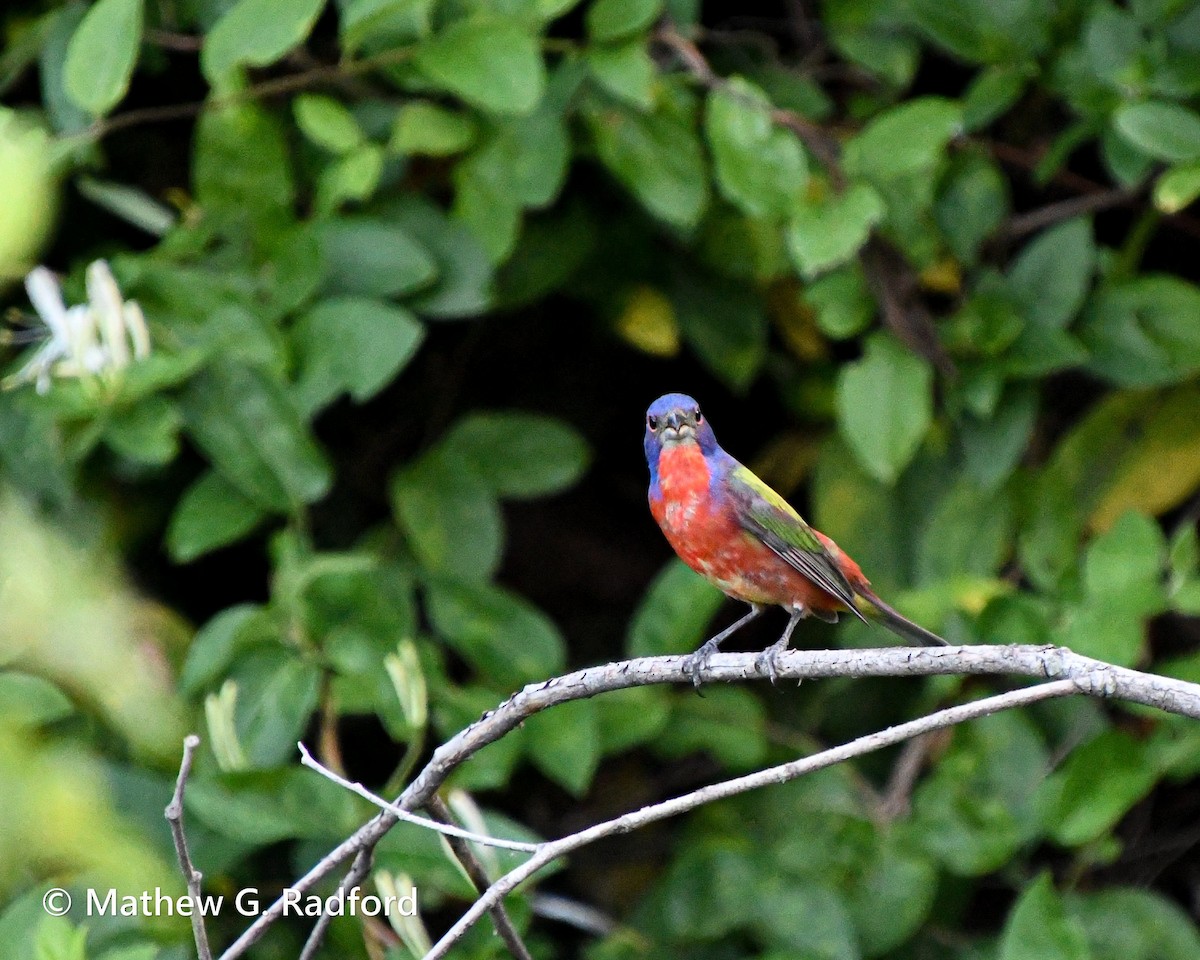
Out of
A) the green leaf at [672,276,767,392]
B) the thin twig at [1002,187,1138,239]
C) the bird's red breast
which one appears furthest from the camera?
the green leaf at [672,276,767,392]

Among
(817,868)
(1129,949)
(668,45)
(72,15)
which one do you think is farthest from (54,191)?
(1129,949)

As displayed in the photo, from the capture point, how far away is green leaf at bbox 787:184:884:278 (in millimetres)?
3826

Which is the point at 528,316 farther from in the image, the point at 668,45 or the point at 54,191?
the point at 54,191

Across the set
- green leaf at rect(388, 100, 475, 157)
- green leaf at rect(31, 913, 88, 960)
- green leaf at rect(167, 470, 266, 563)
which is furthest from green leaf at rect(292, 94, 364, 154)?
green leaf at rect(31, 913, 88, 960)

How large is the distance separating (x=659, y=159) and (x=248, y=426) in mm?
1326

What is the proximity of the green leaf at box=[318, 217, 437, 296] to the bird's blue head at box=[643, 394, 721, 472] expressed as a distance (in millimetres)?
857

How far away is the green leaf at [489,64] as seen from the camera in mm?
3748

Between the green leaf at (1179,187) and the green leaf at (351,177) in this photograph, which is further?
the green leaf at (351,177)

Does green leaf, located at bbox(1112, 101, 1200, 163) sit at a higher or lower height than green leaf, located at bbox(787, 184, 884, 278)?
higher

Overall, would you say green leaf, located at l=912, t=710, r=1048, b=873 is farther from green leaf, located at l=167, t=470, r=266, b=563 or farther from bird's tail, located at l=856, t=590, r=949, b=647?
green leaf, located at l=167, t=470, r=266, b=563

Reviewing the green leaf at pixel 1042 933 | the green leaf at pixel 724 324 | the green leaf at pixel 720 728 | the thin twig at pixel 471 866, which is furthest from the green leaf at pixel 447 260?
the green leaf at pixel 1042 933

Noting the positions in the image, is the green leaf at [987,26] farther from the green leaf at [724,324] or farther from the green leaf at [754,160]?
the green leaf at [724,324]

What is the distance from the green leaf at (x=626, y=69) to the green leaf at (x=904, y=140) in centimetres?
59

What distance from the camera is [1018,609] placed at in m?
3.86
